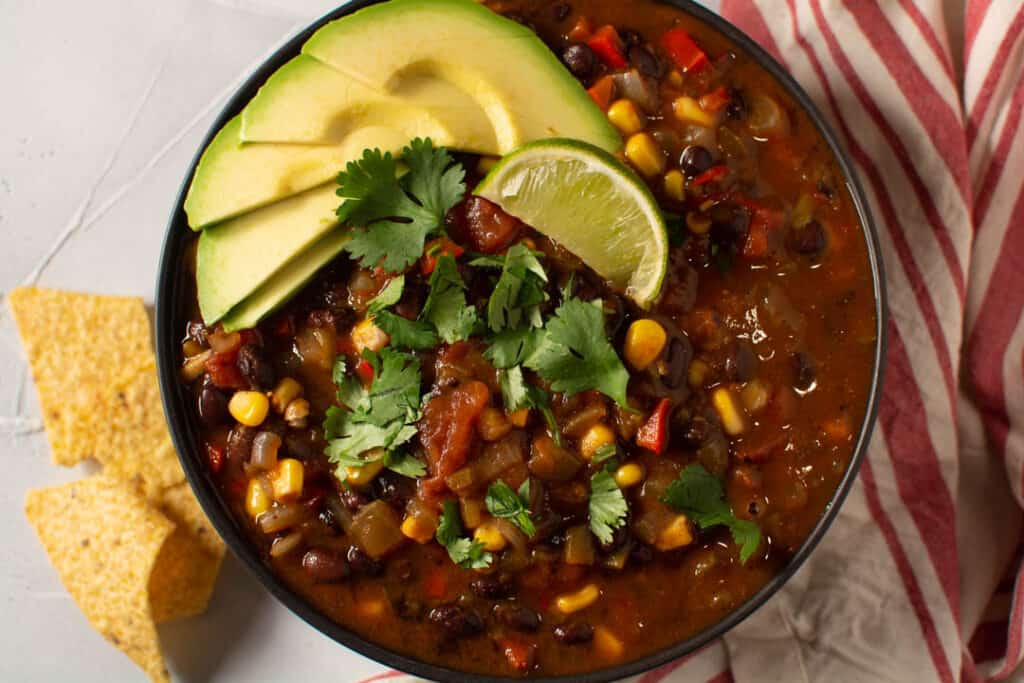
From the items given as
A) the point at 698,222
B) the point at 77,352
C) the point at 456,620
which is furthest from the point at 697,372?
the point at 77,352

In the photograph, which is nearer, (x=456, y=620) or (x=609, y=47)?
(x=456, y=620)

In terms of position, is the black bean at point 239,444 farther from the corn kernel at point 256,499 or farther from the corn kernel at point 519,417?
the corn kernel at point 519,417

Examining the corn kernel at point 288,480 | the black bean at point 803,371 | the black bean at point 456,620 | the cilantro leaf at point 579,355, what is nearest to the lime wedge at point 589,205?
the cilantro leaf at point 579,355

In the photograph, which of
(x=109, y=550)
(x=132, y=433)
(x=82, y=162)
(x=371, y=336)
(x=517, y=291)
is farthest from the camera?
(x=82, y=162)

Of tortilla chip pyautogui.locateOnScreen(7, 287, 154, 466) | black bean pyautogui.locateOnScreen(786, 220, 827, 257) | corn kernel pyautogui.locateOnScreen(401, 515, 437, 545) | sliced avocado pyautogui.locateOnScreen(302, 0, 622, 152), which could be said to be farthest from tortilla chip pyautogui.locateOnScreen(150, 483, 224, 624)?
black bean pyautogui.locateOnScreen(786, 220, 827, 257)

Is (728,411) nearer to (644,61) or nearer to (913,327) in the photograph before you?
(913,327)

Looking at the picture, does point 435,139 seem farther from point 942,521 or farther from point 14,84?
point 942,521
